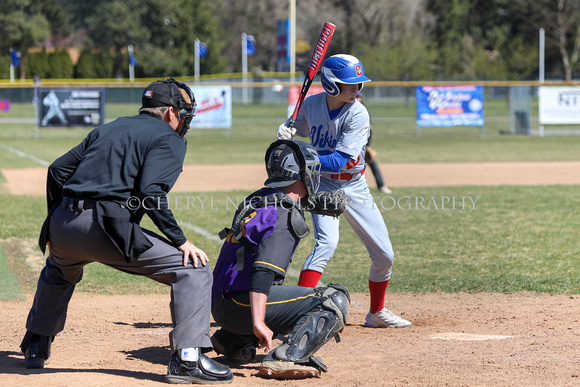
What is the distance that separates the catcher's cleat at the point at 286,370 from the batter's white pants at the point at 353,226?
51.0 inches

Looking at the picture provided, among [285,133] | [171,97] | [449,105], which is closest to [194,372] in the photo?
[171,97]

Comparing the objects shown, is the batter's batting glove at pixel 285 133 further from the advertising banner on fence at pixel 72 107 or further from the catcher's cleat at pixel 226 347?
the advertising banner on fence at pixel 72 107

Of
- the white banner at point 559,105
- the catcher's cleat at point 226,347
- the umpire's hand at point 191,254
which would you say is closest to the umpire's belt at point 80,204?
the umpire's hand at point 191,254

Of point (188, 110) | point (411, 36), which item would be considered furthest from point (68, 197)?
point (411, 36)

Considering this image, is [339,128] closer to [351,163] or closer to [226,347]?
[351,163]

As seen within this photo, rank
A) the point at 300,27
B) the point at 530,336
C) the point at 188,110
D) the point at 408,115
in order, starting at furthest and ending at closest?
the point at 300,27, the point at 408,115, the point at 530,336, the point at 188,110

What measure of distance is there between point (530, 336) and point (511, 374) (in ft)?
3.52

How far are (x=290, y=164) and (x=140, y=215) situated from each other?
876 millimetres

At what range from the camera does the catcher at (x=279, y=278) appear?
384cm

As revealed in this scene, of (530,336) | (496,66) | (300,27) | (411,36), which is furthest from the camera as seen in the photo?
(300,27)

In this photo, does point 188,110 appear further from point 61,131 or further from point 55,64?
point 55,64

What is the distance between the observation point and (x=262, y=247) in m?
3.84

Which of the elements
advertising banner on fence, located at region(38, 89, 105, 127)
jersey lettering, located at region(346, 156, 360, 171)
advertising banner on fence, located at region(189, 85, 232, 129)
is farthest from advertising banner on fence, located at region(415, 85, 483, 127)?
jersey lettering, located at region(346, 156, 360, 171)

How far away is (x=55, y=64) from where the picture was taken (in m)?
59.8
